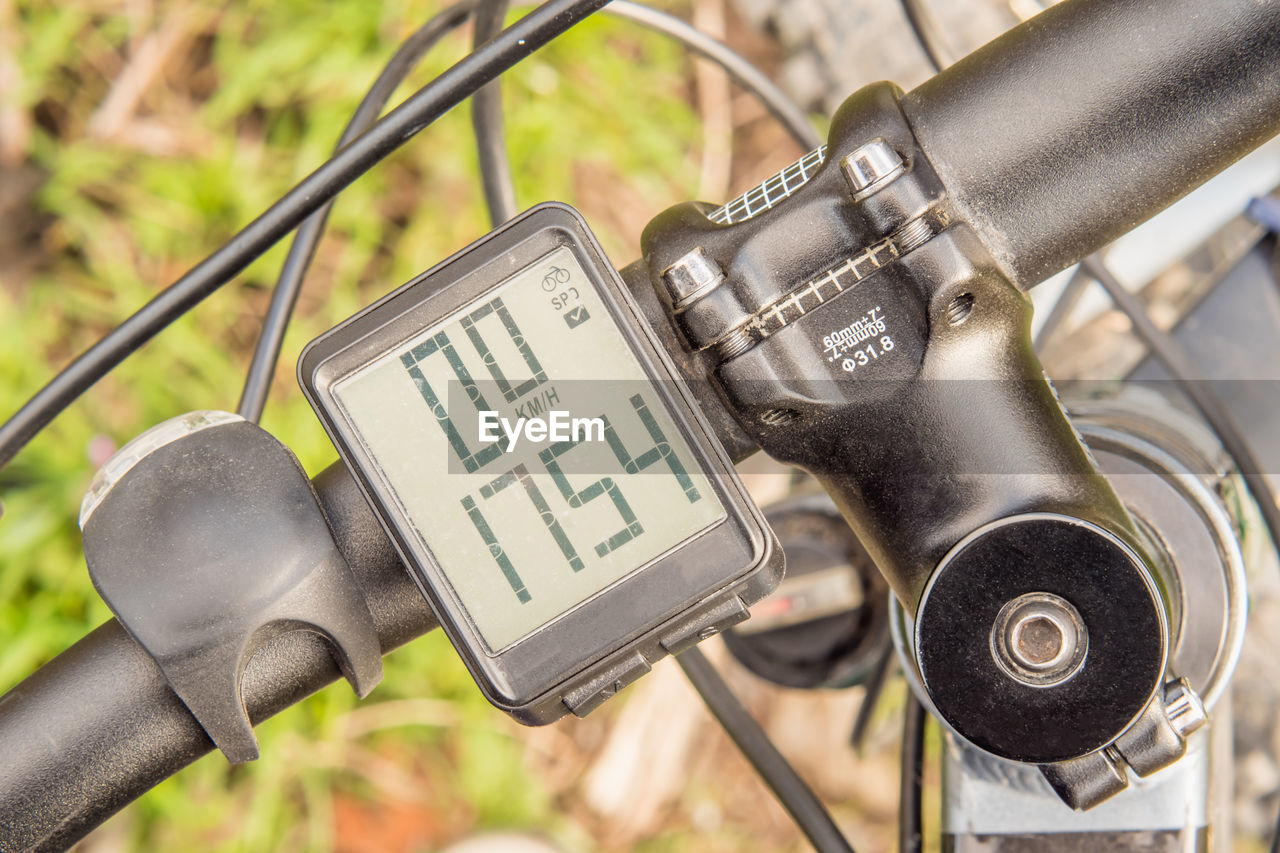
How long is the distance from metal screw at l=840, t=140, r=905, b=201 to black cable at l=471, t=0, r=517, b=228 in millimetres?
359

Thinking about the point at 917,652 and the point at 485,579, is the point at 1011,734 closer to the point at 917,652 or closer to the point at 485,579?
the point at 917,652

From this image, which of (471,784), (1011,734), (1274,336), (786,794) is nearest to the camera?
(1011,734)

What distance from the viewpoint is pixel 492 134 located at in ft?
2.73

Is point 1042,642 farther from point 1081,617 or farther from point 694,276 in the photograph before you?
point 694,276

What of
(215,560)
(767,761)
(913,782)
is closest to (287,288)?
(215,560)

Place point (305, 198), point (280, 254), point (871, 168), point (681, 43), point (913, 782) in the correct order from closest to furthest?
point (871, 168) → point (305, 198) → point (913, 782) → point (681, 43) → point (280, 254)

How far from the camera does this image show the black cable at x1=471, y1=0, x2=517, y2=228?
32.3 inches

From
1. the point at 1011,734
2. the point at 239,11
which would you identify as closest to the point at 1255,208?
the point at 1011,734

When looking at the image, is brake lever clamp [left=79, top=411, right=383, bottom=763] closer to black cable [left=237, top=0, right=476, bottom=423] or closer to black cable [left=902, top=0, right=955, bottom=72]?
black cable [left=237, top=0, right=476, bottom=423]

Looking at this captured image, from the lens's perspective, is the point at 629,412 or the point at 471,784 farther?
the point at 471,784

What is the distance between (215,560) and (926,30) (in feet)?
2.32

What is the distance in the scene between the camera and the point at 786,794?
777mm

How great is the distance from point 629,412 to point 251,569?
0.78ft

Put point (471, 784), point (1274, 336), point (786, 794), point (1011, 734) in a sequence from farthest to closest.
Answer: point (471, 784)
point (1274, 336)
point (786, 794)
point (1011, 734)
